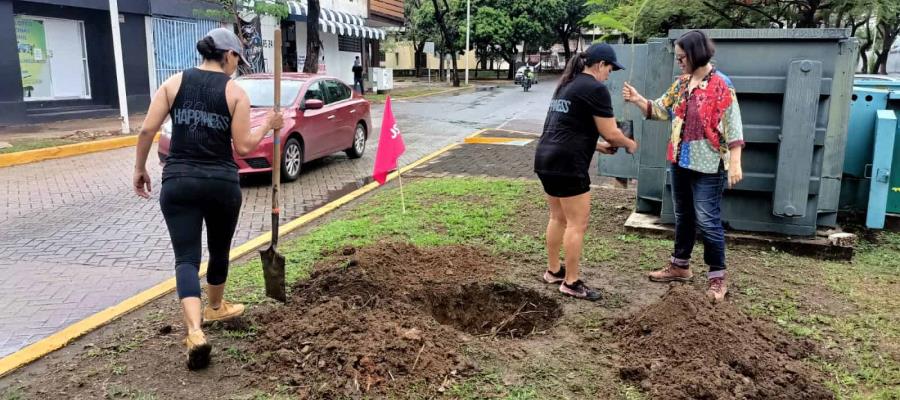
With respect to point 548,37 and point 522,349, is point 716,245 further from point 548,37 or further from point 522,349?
point 548,37

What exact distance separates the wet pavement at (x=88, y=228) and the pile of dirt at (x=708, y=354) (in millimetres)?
3683

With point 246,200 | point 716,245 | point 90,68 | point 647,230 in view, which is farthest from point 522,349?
point 90,68

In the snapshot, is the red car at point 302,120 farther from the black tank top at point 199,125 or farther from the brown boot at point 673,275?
the brown boot at point 673,275

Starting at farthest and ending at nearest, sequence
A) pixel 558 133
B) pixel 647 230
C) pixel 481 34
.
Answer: pixel 481 34, pixel 647 230, pixel 558 133

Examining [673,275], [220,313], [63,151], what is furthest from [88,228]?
[63,151]

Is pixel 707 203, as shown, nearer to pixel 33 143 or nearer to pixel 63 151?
pixel 63 151

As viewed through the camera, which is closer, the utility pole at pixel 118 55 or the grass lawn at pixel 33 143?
the grass lawn at pixel 33 143

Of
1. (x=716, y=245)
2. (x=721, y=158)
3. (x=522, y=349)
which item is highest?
(x=721, y=158)

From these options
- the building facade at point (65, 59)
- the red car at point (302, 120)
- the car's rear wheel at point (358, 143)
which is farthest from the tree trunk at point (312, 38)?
the red car at point (302, 120)

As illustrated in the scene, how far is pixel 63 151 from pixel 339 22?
16.1 metres

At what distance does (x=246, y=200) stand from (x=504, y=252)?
393 cm

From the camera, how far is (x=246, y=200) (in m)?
8.38

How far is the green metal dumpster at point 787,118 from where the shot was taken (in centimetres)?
534

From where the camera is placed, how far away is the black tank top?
11.9 ft
